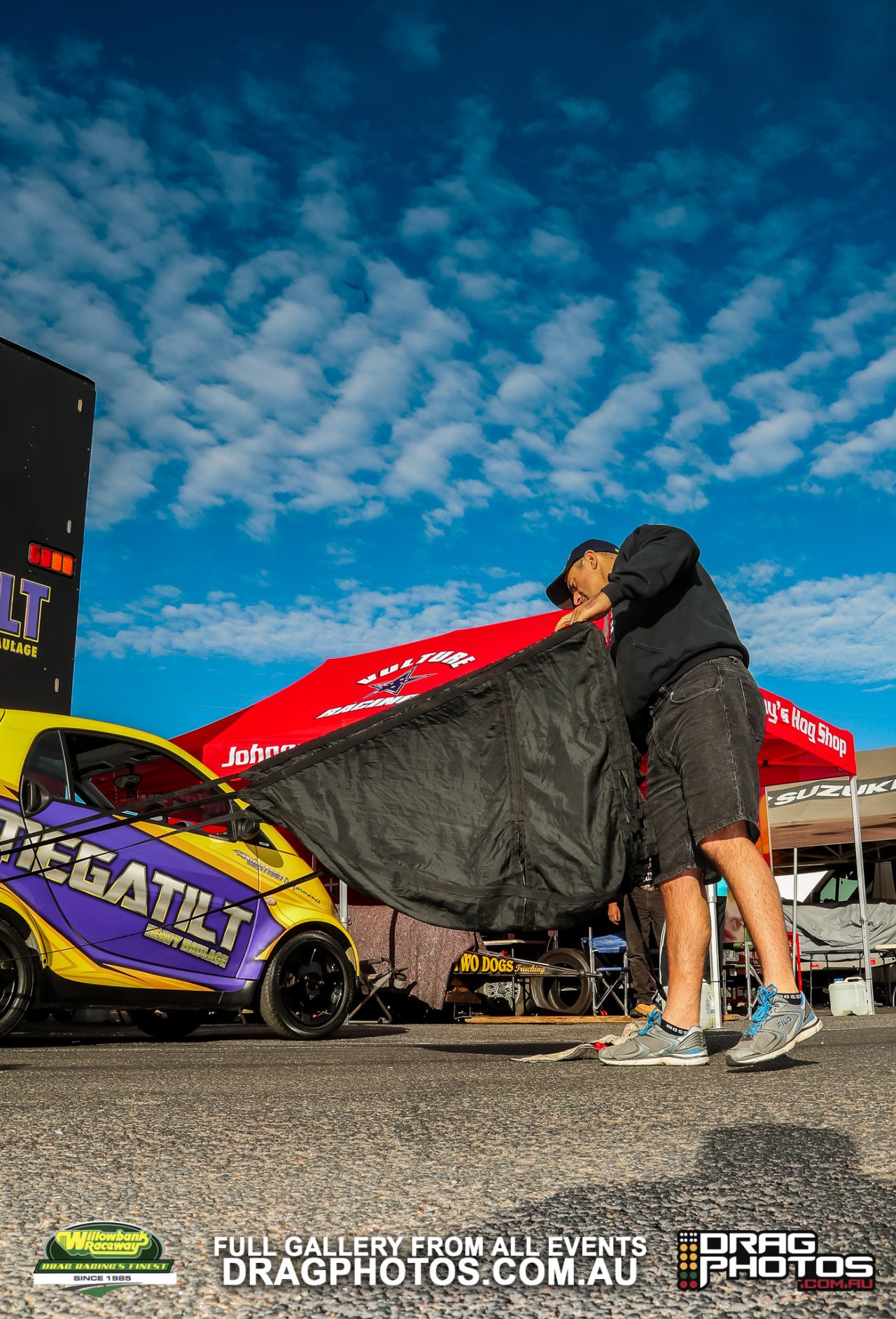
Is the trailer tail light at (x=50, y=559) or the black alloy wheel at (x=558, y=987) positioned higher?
the trailer tail light at (x=50, y=559)

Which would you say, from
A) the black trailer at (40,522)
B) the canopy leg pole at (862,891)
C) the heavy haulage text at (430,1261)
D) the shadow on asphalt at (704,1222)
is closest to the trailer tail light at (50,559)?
the black trailer at (40,522)

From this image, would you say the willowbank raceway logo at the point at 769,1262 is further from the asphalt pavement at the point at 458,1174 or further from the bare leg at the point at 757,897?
the bare leg at the point at 757,897

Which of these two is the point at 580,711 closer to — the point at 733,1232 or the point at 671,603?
the point at 671,603

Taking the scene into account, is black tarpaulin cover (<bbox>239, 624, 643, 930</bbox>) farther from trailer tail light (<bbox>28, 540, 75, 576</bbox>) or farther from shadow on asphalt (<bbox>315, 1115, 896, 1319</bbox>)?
trailer tail light (<bbox>28, 540, 75, 576</bbox>)

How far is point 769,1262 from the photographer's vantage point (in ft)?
3.84

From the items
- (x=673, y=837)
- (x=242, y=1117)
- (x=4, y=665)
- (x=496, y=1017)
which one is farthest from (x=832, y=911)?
(x=242, y=1117)

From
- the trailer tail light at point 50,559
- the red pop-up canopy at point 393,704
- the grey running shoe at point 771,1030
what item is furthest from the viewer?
the red pop-up canopy at point 393,704

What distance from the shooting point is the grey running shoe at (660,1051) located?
3.26 meters

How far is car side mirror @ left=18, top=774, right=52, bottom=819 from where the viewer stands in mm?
5152

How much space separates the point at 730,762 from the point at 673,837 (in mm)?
344

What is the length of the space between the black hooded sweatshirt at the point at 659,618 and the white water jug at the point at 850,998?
7841mm

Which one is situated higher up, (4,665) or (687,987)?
(4,665)

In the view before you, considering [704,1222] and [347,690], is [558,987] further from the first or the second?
[704,1222]

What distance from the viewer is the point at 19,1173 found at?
5.26 feet
